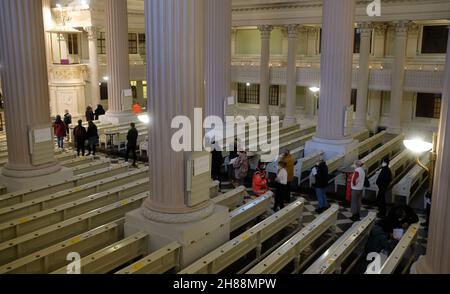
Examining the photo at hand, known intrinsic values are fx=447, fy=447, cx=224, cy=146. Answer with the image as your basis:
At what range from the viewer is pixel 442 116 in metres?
4.19

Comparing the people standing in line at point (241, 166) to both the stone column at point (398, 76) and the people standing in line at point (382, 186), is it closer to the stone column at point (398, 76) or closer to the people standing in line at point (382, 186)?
the people standing in line at point (382, 186)

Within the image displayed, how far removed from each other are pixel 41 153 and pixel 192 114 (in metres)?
4.80

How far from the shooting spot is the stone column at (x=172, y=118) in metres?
6.56


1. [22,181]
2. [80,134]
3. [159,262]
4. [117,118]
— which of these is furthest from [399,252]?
[117,118]

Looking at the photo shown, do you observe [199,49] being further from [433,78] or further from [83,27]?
[83,27]

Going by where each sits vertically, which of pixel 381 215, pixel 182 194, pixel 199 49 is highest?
pixel 199 49

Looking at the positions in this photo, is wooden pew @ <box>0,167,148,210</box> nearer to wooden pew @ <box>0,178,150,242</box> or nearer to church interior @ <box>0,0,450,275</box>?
church interior @ <box>0,0,450,275</box>

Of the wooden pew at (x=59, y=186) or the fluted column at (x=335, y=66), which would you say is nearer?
the wooden pew at (x=59, y=186)

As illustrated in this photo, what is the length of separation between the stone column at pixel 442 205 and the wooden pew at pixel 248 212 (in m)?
A: 4.30

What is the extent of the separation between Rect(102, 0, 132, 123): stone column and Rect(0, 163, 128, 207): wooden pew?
7.91 m

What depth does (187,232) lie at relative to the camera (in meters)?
6.92

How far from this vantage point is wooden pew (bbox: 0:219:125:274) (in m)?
5.92

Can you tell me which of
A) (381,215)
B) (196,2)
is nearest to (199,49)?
(196,2)

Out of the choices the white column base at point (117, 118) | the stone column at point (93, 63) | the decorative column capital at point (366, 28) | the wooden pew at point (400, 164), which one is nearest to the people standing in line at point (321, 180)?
the wooden pew at point (400, 164)
